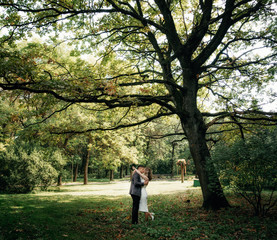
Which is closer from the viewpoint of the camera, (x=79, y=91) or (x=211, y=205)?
(x=79, y=91)

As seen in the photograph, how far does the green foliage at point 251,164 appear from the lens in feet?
17.9

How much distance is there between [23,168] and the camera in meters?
13.8

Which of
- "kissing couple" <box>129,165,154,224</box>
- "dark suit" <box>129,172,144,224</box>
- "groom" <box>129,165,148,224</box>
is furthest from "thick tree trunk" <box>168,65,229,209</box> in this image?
"dark suit" <box>129,172,144,224</box>

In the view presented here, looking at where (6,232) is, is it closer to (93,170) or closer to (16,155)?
(16,155)

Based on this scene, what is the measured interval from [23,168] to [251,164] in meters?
14.0

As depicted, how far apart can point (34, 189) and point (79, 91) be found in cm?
1170

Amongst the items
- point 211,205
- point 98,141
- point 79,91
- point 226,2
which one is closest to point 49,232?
point 79,91

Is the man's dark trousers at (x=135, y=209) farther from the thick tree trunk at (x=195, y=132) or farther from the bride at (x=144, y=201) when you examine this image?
the thick tree trunk at (x=195, y=132)

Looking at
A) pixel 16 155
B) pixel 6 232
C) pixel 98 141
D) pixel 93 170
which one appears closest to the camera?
pixel 6 232

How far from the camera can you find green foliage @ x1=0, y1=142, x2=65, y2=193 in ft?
44.3

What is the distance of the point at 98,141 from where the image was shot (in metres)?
22.2

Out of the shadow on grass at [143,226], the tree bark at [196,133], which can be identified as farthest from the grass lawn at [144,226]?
the tree bark at [196,133]

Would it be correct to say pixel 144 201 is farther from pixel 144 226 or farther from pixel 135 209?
pixel 144 226

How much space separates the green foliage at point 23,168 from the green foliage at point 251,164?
35.6 feet
